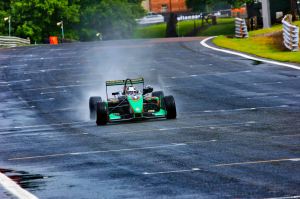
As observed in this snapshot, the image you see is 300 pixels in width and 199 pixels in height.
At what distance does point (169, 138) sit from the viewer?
10.5 metres

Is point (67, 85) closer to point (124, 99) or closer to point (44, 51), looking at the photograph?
point (124, 99)

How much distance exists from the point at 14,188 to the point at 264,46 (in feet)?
90.1

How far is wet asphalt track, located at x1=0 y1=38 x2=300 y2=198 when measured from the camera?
22.5ft

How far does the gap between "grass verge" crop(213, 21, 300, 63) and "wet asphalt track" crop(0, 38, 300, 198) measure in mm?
2310

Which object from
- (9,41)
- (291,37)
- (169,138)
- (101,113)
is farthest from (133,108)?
(9,41)

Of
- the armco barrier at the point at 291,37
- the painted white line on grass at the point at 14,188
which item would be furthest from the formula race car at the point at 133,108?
the armco barrier at the point at 291,37

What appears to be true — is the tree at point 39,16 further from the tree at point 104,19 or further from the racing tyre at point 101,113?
the racing tyre at point 101,113

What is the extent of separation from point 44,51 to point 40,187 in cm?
3422

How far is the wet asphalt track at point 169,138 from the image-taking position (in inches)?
269

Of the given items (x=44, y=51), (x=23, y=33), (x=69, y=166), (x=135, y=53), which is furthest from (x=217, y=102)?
(x=23, y=33)

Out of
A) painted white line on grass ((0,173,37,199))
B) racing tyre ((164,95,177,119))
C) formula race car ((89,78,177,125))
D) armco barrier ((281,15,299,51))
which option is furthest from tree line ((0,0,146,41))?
painted white line on grass ((0,173,37,199))

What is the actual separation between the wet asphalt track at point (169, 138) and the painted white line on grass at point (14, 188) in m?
0.13

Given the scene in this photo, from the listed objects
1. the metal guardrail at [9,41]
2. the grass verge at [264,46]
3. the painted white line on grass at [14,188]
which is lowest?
the painted white line on grass at [14,188]

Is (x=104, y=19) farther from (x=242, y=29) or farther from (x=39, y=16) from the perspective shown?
(x=242, y=29)
